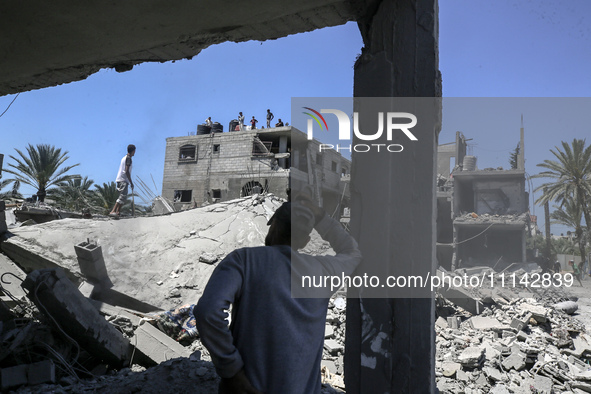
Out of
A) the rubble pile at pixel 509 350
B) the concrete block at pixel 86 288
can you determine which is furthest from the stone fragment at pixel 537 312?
the concrete block at pixel 86 288

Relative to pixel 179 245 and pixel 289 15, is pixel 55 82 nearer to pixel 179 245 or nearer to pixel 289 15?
pixel 289 15

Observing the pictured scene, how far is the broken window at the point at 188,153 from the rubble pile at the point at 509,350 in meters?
23.1

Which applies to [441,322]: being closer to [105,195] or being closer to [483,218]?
[483,218]

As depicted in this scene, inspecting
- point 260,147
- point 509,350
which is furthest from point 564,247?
point 509,350

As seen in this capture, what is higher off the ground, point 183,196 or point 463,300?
point 183,196

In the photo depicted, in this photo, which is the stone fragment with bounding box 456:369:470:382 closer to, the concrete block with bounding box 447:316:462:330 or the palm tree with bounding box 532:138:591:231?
the concrete block with bounding box 447:316:462:330

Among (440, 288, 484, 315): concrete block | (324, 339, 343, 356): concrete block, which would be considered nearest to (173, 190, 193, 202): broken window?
(440, 288, 484, 315): concrete block

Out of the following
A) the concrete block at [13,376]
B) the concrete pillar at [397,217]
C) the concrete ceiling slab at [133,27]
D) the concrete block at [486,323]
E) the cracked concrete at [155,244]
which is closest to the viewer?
the concrete pillar at [397,217]

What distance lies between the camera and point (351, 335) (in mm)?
2061

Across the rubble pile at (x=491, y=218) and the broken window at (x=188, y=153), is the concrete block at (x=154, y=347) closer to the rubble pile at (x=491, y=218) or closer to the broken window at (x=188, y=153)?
the rubble pile at (x=491, y=218)

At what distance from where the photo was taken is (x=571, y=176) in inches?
863

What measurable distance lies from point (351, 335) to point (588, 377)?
4687mm

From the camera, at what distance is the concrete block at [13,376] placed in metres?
3.29

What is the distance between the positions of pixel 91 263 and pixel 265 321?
5.86 meters
